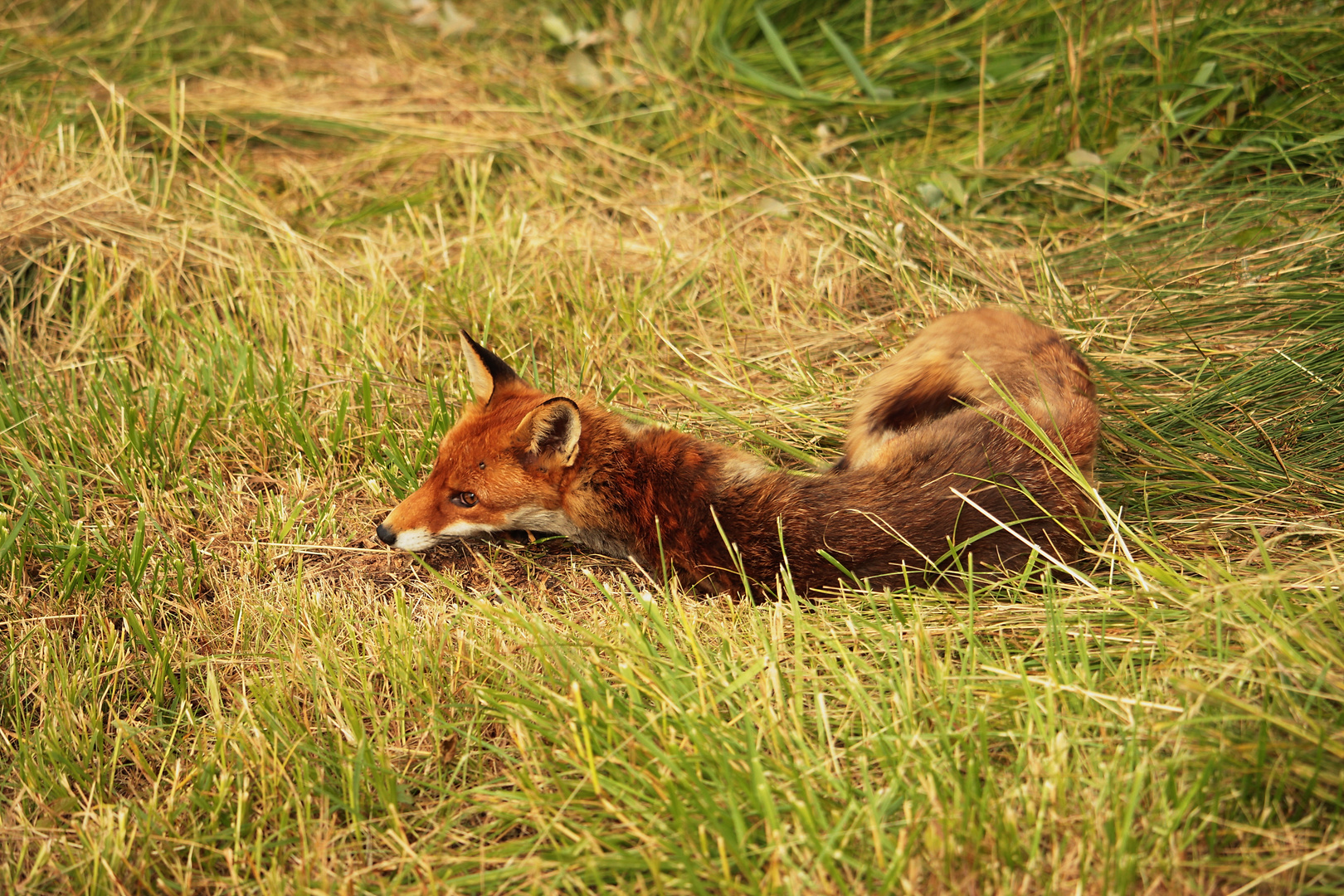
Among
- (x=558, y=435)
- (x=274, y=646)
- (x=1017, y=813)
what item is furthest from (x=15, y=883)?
(x=1017, y=813)

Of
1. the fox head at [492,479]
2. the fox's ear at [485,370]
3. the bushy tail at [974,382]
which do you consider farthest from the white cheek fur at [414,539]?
the bushy tail at [974,382]

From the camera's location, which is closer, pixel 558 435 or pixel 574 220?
pixel 558 435

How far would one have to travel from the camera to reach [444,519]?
12.9 feet

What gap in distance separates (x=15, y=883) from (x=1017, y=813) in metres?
2.67

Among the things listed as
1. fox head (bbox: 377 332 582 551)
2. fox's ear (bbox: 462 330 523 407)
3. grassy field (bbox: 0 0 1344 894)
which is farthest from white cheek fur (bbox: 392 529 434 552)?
fox's ear (bbox: 462 330 523 407)

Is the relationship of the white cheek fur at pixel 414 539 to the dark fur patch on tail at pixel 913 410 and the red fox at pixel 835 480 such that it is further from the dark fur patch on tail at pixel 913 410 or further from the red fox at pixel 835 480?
the dark fur patch on tail at pixel 913 410

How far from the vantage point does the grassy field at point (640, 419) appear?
259cm

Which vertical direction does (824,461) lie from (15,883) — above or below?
above

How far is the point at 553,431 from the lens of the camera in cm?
392

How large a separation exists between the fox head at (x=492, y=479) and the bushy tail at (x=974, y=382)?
4.05 feet

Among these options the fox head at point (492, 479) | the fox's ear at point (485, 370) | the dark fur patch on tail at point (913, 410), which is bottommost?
the fox head at point (492, 479)

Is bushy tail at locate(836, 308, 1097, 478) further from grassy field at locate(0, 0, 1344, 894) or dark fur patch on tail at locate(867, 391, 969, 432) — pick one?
grassy field at locate(0, 0, 1344, 894)

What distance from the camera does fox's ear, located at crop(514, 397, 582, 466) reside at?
3.77 meters

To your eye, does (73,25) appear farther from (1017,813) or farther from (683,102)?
(1017,813)
